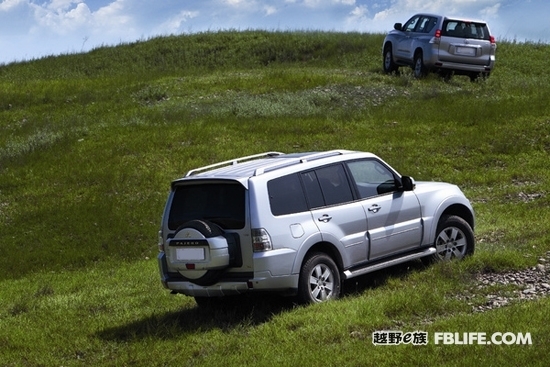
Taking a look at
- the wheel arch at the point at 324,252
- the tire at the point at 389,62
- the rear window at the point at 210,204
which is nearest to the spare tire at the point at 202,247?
the rear window at the point at 210,204

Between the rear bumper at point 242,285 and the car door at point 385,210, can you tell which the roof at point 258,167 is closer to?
the car door at point 385,210

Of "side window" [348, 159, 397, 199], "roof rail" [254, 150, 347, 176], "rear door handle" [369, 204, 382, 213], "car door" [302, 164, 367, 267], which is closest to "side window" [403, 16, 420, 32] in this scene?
"side window" [348, 159, 397, 199]

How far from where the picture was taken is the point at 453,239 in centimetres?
1145

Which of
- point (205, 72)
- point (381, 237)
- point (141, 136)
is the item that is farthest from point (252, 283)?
point (205, 72)

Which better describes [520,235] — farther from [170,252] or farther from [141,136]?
[141,136]

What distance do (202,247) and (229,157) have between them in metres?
11.6

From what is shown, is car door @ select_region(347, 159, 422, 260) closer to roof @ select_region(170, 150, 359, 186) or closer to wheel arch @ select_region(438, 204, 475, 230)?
roof @ select_region(170, 150, 359, 186)

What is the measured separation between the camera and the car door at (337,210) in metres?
9.88

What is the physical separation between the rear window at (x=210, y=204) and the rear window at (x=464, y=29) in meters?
19.6

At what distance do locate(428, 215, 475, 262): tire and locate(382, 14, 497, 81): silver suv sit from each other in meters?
17.2

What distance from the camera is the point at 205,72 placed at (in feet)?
116

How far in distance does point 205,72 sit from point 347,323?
27.5 metres

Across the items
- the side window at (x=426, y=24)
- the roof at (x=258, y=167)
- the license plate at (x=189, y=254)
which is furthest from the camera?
the side window at (x=426, y=24)

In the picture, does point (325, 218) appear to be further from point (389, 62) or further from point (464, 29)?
point (389, 62)
